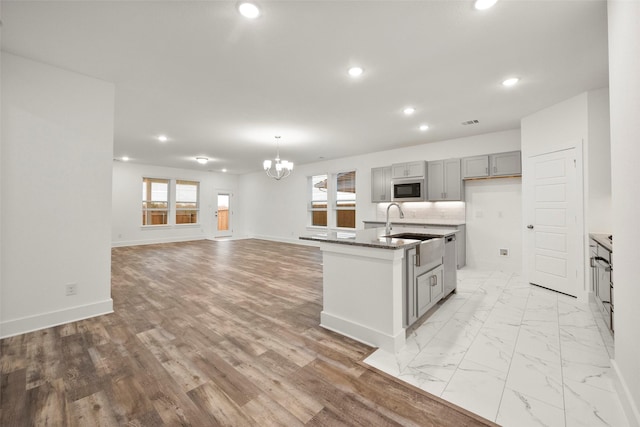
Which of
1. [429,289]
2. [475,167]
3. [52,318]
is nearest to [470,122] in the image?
[475,167]

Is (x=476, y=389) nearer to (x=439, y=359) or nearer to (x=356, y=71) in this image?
(x=439, y=359)

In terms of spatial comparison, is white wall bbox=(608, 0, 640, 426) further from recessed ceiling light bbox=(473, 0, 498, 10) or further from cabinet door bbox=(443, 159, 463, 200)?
cabinet door bbox=(443, 159, 463, 200)

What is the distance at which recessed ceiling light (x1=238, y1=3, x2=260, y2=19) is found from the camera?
1.87 meters

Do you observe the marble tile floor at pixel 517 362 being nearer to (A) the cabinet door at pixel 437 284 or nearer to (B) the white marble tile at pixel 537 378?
(B) the white marble tile at pixel 537 378

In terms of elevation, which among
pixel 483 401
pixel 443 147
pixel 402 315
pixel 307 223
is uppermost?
pixel 443 147

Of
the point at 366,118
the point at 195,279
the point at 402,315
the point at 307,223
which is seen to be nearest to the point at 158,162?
the point at 307,223

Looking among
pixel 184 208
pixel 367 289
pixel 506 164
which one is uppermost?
pixel 506 164

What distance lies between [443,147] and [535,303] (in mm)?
3474

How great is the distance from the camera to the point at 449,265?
11.3ft

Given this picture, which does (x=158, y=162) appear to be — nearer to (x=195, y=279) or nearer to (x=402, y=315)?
(x=195, y=279)

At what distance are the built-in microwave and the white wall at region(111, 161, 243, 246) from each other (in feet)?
24.1

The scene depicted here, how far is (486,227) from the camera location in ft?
17.0

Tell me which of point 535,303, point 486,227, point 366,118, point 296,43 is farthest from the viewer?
point 486,227

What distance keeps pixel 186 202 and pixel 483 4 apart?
33.6ft
